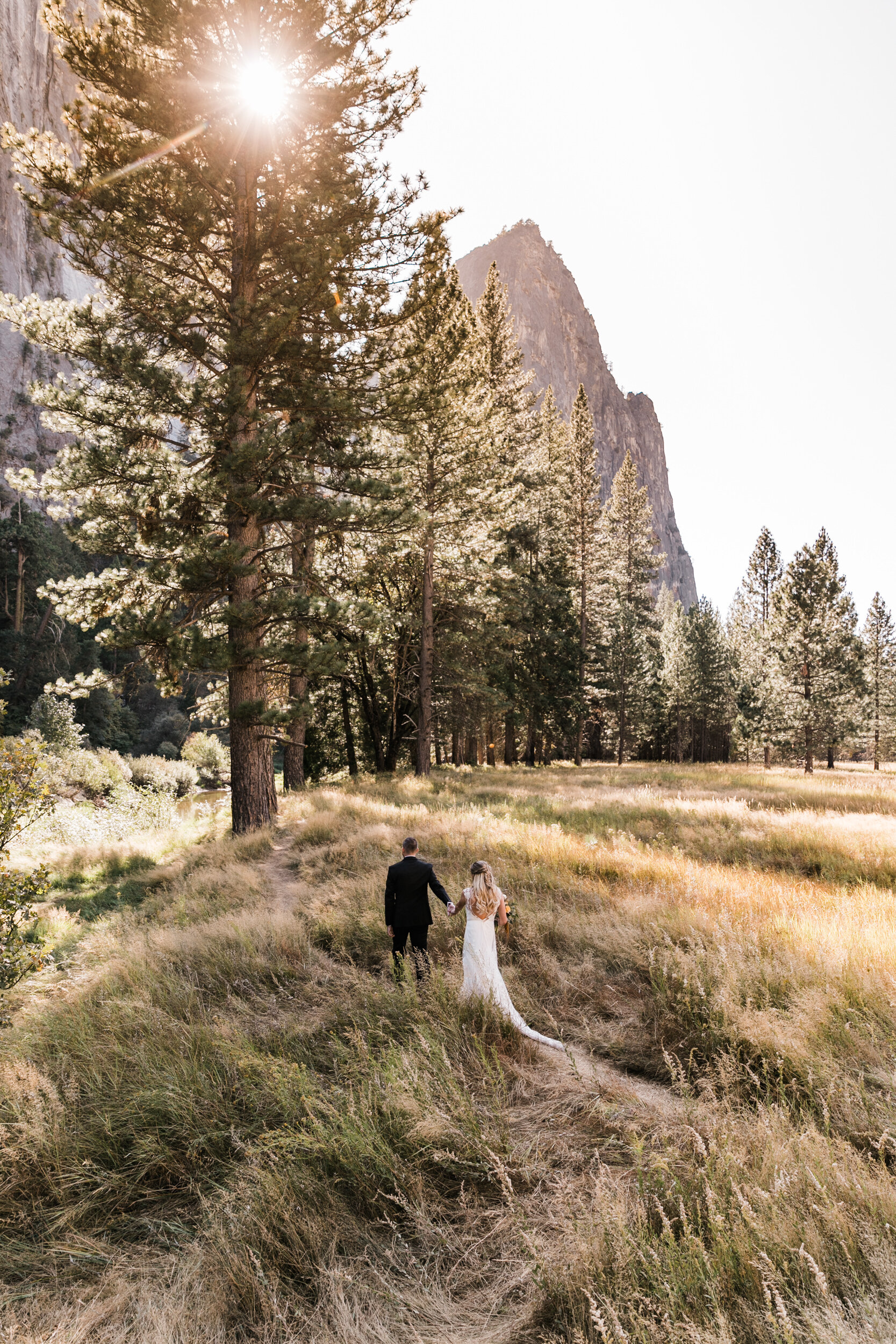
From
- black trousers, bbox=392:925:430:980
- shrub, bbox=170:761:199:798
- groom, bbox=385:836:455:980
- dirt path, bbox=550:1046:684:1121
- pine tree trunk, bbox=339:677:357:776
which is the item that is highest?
pine tree trunk, bbox=339:677:357:776

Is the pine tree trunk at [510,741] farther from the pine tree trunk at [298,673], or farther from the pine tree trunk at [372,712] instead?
the pine tree trunk at [298,673]

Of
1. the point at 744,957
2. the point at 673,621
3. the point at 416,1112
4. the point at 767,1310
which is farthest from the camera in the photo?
the point at 673,621

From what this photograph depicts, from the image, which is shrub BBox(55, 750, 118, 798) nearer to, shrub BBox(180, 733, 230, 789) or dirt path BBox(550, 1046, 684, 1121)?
shrub BBox(180, 733, 230, 789)

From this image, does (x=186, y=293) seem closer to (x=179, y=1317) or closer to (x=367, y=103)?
(x=367, y=103)

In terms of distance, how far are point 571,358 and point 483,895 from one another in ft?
505

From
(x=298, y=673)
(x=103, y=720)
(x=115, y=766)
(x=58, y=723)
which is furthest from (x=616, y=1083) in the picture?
(x=103, y=720)

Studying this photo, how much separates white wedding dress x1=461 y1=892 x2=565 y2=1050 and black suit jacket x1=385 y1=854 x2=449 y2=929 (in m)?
0.74

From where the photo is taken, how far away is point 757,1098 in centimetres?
340

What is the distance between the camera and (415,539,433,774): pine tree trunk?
19250 mm

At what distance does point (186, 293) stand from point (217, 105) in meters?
2.70

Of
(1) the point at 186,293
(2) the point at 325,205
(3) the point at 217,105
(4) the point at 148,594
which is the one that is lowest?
(4) the point at 148,594

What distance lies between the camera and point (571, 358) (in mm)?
137250

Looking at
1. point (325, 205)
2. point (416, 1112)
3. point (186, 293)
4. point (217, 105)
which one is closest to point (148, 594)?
point (186, 293)

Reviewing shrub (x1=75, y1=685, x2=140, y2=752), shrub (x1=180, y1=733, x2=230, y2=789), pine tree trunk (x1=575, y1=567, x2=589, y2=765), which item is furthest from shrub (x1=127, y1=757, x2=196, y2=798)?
pine tree trunk (x1=575, y1=567, x2=589, y2=765)
